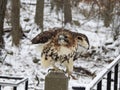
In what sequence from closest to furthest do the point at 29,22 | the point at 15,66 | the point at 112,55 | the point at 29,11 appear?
the point at 15,66
the point at 112,55
the point at 29,22
the point at 29,11

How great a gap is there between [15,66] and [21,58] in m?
0.82

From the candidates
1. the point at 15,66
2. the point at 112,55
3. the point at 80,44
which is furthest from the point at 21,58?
the point at 80,44

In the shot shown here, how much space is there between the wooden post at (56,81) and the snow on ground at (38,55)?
7.30 metres

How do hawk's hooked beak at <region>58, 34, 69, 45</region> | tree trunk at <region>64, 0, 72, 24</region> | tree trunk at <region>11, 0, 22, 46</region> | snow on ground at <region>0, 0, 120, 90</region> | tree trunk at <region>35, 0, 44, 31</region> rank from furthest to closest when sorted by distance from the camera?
tree trunk at <region>64, 0, 72, 24</region> → tree trunk at <region>35, 0, 44, 31</region> → tree trunk at <region>11, 0, 22, 46</region> → snow on ground at <region>0, 0, 120, 90</region> → hawk's hooked beak at <region>58, 34, 69, 45</region>

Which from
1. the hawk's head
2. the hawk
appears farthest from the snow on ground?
the hawk's head

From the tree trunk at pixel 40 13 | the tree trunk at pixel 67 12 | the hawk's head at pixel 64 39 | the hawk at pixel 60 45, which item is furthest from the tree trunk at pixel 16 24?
the hawk's head at pixel 64 39

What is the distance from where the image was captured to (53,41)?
17.1 feet

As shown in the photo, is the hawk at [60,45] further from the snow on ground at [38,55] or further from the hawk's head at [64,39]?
the snow on ground at [38,55]

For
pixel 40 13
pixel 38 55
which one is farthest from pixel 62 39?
pixel 40 13

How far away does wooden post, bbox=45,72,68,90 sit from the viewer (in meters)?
5.17

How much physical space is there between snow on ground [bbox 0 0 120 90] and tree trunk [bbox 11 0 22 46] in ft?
1.03

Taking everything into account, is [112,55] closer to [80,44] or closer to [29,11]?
[29,11]

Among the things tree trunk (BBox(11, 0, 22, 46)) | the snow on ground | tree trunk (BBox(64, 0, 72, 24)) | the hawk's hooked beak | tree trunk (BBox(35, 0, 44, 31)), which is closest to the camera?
the hawk's hooked beak

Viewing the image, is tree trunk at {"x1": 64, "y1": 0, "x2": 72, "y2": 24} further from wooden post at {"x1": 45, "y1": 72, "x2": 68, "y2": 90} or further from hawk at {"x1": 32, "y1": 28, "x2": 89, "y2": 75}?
wooden post at {"x1": 45, "y1": 72, "x2": 68, "y2": 90}
